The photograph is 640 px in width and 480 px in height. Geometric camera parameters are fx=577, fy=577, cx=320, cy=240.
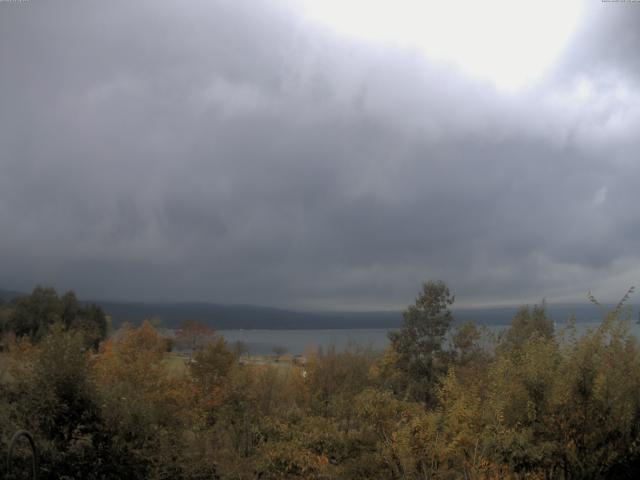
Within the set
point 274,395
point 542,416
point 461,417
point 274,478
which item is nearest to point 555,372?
point 542,416

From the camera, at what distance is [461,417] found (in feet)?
51.9

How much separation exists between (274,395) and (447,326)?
70.2ft

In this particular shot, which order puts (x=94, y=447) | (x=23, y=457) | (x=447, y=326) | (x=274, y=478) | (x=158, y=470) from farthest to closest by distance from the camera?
(x=447, y=326) < (x=274, y=478) < (x=158, y=470) < (x=94, y=447) < (x=23, y=457)

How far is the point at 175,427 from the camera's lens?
22.0 meters

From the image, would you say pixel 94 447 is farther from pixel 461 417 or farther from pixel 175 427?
pixel 461 417

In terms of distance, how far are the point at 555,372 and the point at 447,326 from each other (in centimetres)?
3818

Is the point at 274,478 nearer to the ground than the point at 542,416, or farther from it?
nearer to the ground

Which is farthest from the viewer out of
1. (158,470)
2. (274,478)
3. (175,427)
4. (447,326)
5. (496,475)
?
(447,326)

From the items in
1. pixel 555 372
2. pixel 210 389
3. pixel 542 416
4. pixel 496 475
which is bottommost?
pixel 210 389

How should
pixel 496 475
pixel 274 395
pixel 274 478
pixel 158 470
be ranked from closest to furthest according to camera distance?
1. pixel 496 475
2. pixel 158 470
3. pixel 274 478
4. pixel 274 395

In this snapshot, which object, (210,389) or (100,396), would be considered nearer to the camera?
(100,396)

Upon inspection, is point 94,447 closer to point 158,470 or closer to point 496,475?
point 158,470

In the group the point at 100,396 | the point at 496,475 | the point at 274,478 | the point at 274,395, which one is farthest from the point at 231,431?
the point at 496,475

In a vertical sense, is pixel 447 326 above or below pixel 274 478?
above
